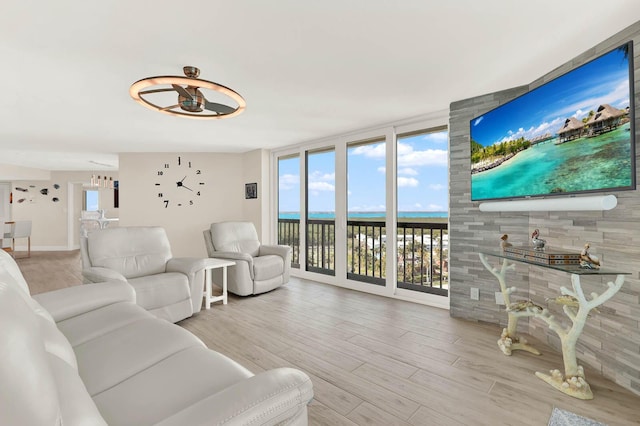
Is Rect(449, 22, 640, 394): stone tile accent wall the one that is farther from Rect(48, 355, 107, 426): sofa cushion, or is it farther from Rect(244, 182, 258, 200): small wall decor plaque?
Rect(244, 182, 258, 200): small wall decor plaque

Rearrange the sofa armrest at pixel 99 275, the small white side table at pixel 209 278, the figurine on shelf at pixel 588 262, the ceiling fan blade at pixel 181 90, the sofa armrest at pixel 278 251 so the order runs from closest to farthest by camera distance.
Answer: the figurine on shelf at pixel 588 262
the ceiling fan blade at pixel 181 90
the sofa armrest at pixel 99 275
the small white side table at pixel 209 278
the sofa armrest at pixel 278 251

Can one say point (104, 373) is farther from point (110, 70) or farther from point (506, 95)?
point (506, 95)

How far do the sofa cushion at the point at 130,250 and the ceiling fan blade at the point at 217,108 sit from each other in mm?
1722

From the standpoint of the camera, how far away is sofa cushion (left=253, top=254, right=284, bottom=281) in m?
3.87

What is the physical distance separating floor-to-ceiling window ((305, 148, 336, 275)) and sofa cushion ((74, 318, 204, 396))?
3310mm

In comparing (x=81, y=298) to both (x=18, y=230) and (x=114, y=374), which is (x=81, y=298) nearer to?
(x=114, y=374)

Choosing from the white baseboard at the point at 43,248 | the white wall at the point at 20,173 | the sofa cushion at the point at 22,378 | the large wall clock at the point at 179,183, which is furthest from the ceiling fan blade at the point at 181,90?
the white baseboard at the point at 43,248

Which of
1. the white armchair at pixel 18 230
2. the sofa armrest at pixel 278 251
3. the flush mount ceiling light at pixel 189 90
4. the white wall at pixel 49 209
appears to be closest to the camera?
the flush mount ceiling light at pixel 189 90

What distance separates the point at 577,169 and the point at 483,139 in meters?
0.89

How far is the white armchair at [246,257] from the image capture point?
3.78m

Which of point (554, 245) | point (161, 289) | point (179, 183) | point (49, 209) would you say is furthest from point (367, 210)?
point (49, 209)

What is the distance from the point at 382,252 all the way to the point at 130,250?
3186 millimetres

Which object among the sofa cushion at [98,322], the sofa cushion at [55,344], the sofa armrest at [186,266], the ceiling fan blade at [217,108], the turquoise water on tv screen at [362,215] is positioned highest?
the ceiling fan blade at [217,108]

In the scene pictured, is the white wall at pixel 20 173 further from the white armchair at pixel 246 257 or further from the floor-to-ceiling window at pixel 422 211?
the floor-to-ceiling window at pixel 422 211
